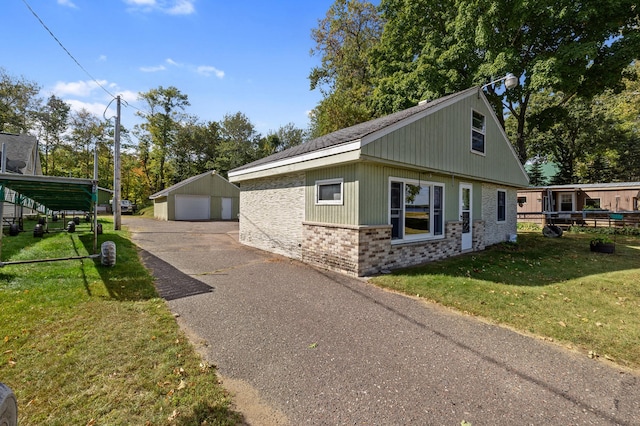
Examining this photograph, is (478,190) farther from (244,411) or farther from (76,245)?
(76,245)

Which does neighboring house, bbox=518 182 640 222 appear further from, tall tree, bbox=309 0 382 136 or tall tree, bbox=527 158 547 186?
tall tree, bbox=309 0 382 136

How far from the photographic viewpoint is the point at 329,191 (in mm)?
7789

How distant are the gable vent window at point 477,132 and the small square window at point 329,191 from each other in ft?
19.7

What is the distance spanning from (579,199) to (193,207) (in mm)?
34498

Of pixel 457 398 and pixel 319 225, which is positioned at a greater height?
pixel 319 225

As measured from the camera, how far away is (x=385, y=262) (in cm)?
729

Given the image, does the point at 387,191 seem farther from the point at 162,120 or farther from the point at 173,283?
the point at 162,120

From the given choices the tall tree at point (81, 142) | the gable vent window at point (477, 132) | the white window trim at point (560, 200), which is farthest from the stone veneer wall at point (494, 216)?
the tall tree at point (81, 142)

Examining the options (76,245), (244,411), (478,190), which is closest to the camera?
(244,411)

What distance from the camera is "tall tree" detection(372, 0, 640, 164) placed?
14203 millimetres

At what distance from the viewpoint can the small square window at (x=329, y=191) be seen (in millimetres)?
7449

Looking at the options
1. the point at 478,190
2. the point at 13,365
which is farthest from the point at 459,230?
the point at 13,365

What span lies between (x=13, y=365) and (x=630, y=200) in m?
32.4

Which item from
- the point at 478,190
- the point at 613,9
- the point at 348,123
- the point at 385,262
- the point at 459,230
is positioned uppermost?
the point at 613,9
